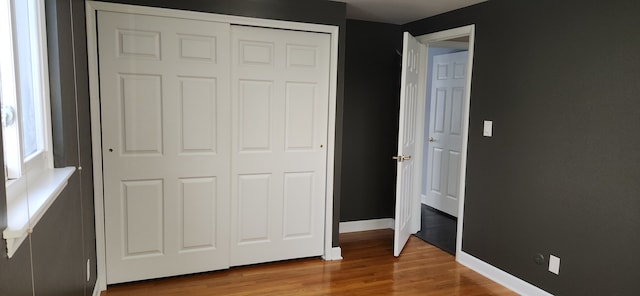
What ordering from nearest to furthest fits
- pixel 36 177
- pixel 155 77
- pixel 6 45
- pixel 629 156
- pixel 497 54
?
pixel 6 45
pixel 36 177
pixel 629 156
pixel 155 77
pixel 497 54

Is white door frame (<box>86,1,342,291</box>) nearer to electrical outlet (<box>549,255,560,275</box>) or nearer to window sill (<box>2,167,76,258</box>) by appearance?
window sill (<box>2,167,76,258</box>)

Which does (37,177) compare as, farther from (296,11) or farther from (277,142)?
(296,11)

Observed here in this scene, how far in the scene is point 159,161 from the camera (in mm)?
2996

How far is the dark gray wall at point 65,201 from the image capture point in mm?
1287

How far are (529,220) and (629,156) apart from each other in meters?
0.81

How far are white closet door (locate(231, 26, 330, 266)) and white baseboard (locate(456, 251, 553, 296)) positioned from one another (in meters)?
1.27

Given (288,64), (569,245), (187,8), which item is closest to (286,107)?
(288,64)

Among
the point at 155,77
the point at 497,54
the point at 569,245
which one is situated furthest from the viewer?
the point at 497,54

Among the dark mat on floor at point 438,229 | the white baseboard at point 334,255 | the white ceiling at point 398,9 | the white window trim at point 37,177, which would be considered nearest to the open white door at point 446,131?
the dark mat on floor at point 438,229

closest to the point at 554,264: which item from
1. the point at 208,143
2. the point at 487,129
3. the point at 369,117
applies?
the point at 487,129

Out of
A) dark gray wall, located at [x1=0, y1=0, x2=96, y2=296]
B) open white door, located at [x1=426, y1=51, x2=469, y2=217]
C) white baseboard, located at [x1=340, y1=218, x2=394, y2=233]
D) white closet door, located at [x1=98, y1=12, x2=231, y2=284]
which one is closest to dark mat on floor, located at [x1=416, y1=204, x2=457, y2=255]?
open white door, located at [x1=426, y1=51, x2=469, y2=217]

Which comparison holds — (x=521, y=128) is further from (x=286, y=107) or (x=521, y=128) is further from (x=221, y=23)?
(x=221, y=23)

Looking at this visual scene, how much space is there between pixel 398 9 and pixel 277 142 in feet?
5.26

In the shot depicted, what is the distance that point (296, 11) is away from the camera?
3.26 meters
